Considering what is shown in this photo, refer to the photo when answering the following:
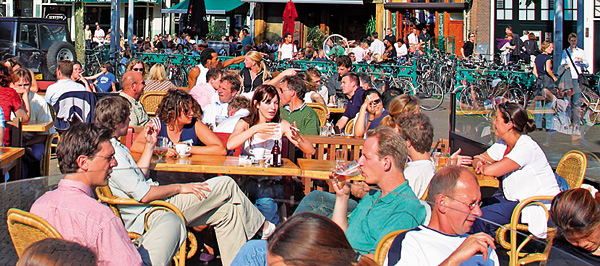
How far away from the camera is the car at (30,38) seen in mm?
15375

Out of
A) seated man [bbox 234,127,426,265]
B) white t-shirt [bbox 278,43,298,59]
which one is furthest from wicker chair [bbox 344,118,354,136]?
white t-shirt [bbox 278,43,298,59]

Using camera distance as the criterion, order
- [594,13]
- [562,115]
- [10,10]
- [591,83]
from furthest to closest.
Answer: [10,10]
[594,13]
[591,83]
[562,115]

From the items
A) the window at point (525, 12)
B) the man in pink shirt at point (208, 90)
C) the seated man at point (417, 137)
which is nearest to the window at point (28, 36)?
the man in pink shirt at point (208, 90)

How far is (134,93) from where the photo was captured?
7.22 metres

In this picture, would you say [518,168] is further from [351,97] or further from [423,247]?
[351,97]

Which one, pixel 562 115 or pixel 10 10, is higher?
pixel 10 10

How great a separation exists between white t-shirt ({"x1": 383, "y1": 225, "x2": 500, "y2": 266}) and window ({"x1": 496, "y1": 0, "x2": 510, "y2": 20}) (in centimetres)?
2429

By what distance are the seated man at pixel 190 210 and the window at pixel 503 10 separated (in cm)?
2382

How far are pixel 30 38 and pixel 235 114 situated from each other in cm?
1132

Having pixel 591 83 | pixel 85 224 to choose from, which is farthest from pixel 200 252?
pixel 591 83

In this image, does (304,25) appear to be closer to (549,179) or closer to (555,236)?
(549,179)

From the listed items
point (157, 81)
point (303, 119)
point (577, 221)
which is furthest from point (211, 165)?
point (157, 81)

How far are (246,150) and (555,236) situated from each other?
2881mm

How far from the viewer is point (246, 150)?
5375 mm
